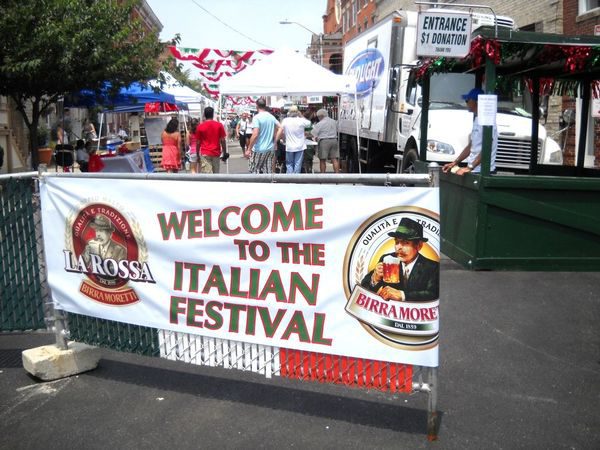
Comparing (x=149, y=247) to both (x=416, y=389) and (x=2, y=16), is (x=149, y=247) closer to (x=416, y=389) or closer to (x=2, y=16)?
(x=416, y=389)

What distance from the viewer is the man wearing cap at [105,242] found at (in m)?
4.10

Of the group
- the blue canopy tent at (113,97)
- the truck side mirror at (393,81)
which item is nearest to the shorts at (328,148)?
the truck side mirror at (393,81)

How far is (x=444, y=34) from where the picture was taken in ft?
26.0

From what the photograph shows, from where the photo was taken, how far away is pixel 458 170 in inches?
280

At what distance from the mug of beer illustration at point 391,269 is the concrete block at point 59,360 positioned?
241 centimetres

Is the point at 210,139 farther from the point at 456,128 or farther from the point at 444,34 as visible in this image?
the point at 444,34

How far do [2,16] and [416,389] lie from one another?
33.4ft

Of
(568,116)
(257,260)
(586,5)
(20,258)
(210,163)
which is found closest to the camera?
(257,260)

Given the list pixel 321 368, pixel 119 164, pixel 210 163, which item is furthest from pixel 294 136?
pixel 321 368

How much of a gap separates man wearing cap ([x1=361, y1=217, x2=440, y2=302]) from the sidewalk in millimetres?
880

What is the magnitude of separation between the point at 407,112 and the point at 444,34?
4.37 metres

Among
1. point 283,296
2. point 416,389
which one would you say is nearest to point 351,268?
point 283,296

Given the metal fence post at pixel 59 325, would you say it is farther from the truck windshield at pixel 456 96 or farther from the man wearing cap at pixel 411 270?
the truck windshield at pixel 456 96

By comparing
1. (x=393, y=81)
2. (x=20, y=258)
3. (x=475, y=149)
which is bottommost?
(x=20, y=258)
